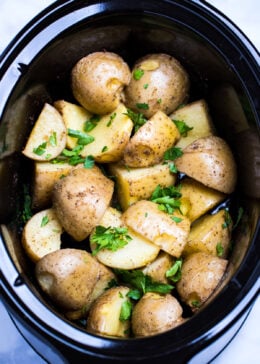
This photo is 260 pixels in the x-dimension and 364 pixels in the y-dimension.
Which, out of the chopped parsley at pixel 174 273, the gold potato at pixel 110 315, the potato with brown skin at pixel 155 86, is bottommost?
the gold potato at pixel 110 315

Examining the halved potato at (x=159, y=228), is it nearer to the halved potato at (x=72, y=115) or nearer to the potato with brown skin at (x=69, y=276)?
the potato with brown skin at (x=69, y=276)

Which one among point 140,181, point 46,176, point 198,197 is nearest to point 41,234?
point 46,176

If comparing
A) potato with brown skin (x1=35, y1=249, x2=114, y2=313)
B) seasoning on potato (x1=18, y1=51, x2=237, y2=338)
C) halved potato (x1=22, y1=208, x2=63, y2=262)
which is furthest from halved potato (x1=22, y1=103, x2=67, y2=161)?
potato with brown skin (x1=35, y1=249, x2=114, y2=313)

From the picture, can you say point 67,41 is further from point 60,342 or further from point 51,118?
point 60,342

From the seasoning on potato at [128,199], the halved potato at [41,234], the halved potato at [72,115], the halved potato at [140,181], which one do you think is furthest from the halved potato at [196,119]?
the halved potato at [41,234]

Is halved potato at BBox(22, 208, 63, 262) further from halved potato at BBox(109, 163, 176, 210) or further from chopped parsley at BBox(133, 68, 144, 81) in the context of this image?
chopped parsley at BBox(133, 68, 144, 81)

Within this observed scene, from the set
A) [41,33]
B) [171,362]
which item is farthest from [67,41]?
[171,362]

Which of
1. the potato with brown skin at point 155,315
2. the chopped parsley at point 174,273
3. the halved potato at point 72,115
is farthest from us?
the halved potato at point 72,115
